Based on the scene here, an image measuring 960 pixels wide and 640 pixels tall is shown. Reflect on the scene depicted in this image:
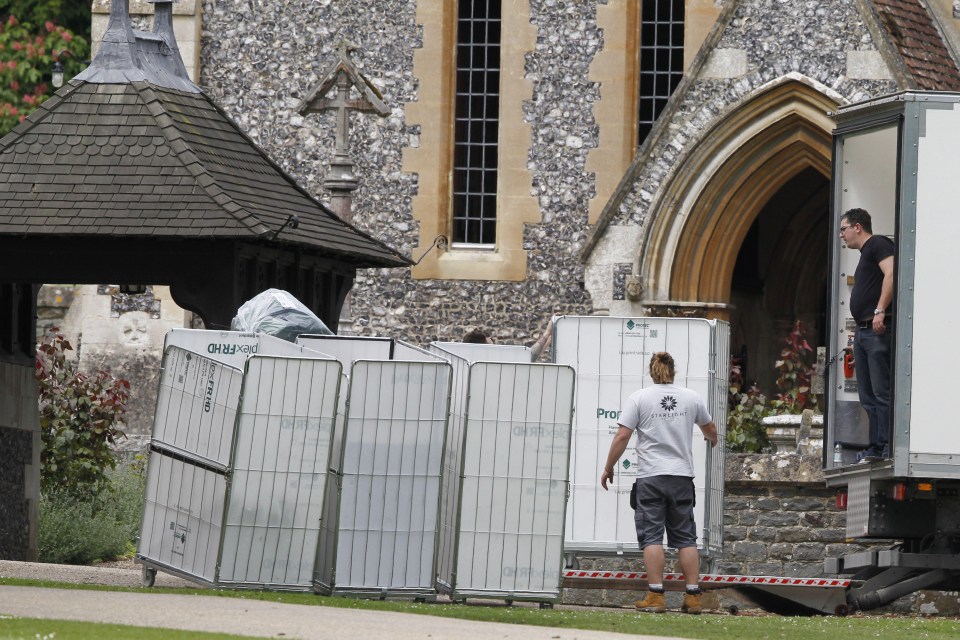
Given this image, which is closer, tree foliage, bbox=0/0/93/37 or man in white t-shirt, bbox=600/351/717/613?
man in white t-shirt, bbox=600/351/717/613

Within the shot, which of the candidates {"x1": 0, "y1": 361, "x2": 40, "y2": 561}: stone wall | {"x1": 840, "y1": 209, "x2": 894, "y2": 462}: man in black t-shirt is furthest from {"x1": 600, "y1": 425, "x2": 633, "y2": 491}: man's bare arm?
{"x1": 0, "y1": 361, "x2": 40, "y2": 561}: stone wall

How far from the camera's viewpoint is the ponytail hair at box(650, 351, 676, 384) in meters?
13.1

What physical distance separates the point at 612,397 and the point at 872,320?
209 cm

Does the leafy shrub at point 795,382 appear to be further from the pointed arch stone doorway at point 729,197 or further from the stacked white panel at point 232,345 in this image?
the stacked white panel at point 232,345

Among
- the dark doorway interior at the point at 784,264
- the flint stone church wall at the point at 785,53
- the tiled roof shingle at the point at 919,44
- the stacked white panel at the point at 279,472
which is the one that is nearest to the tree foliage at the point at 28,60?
the dark doorway interior at the point at 784,264

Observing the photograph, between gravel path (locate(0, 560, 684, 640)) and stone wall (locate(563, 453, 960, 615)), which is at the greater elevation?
stone wall (locate(563, 453, 960, 615))

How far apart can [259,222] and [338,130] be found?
263 inches

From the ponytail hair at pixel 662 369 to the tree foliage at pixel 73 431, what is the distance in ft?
23.3

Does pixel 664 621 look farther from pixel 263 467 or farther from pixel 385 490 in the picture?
pixel 263 467

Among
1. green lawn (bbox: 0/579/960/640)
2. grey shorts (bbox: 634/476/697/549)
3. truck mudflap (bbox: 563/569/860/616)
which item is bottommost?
green lawn (bbox: 0/579/960/640)

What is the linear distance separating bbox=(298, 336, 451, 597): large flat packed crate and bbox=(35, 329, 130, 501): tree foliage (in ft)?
21.6

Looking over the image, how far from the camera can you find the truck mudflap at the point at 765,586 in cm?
1464

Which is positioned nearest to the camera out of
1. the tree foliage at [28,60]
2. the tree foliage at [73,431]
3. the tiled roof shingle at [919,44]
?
the tree foliage at [73,431]

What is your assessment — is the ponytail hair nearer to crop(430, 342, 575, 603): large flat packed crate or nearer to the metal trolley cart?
crop(430, 342, 575, 603): large flat packed crate
